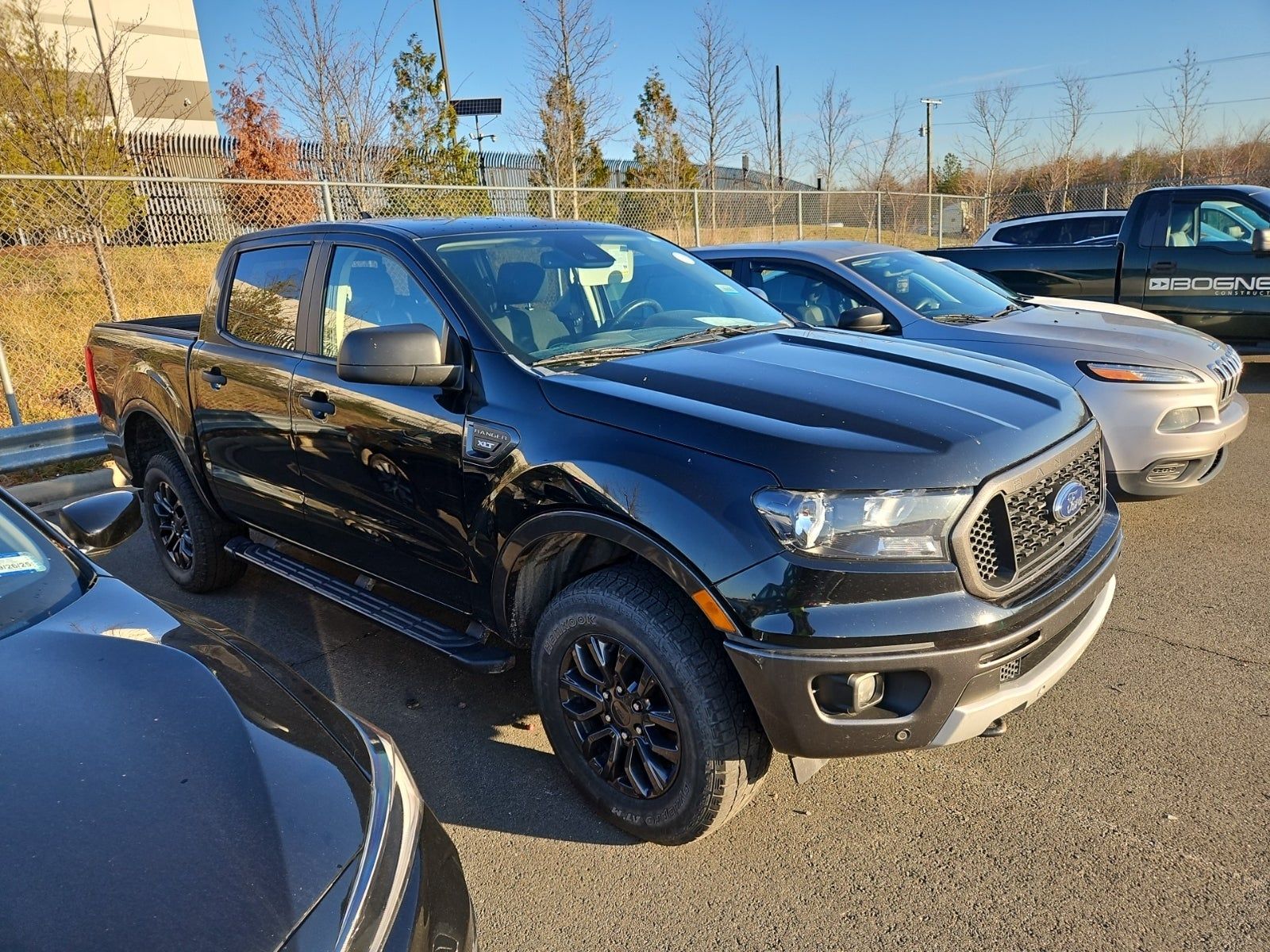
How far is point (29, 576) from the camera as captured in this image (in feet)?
7.33

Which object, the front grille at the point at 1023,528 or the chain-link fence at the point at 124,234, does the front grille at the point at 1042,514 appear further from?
the chain-link fence at the point at 124,234

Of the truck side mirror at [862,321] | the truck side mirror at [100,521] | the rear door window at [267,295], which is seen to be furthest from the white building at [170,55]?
the truck side mirror at [100,521]

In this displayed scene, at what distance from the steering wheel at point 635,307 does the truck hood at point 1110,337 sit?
2653 millimetres

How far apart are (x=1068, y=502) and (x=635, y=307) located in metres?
1.78

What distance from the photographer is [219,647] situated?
2.13 meters

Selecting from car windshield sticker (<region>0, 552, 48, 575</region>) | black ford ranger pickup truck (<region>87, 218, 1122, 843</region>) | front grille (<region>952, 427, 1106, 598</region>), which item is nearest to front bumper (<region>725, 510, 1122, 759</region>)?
black ford ranger pickup truck (<region>87, 218, 1122, 843</region>)

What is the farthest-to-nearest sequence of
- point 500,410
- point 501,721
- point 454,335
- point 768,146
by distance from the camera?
point 768,146
point 501,721
point 454,335
point 500,410

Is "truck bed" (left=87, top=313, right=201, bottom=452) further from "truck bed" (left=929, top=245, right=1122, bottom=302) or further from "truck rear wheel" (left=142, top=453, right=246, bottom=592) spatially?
"truck bed" (left=929, top=245, right=1122, bottom=302)

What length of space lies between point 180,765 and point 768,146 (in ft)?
71.2

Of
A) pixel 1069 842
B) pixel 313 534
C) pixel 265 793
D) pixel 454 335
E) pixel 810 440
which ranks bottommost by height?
pixel 1069 842

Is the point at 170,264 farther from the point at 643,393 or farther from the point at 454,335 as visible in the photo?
the point at 643,393

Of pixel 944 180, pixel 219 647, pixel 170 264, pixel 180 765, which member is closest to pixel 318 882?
pixel 180 765

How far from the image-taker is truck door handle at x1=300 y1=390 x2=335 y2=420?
3473mm

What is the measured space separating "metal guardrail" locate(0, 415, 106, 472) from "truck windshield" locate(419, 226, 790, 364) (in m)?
4.37
